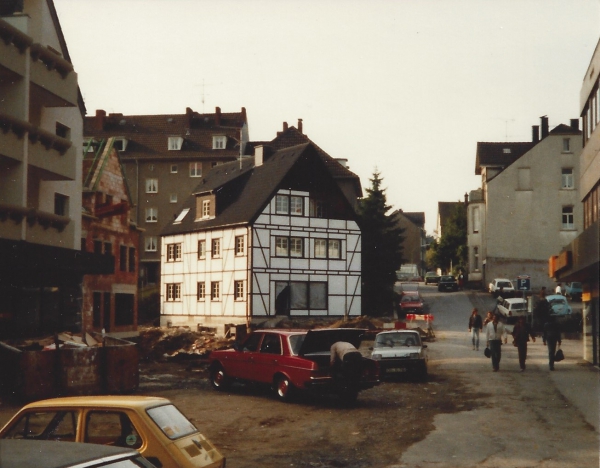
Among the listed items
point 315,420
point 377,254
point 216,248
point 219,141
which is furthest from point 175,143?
point 315,420

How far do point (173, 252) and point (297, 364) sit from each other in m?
37.7

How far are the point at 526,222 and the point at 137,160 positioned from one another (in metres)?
33.9

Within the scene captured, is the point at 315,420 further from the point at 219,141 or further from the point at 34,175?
the point at 219,141

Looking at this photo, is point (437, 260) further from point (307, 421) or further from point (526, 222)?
point (307, 421)

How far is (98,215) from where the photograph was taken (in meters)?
38.2

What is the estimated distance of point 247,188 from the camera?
51.6m

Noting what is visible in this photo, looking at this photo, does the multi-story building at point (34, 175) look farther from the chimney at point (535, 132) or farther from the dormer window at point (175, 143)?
the chimney at point (535, 132)

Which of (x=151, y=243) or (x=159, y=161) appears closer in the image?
(x=151, y=243)

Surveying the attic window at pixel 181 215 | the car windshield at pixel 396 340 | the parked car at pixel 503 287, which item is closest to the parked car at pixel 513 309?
the parked car at pixel 503 287

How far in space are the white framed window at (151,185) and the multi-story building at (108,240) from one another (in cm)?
2905

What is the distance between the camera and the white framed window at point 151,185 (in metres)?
72.2

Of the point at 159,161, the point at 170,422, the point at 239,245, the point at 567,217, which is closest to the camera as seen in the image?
the point at 170,422

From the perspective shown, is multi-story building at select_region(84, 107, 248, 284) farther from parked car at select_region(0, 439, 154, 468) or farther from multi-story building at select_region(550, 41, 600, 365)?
parked car at select_region(0, 439, 154, 468)

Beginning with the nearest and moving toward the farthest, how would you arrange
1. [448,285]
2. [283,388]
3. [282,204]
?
[283,388] < [282,204] < [448,285]
